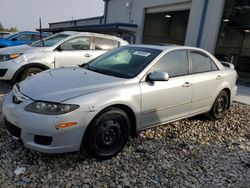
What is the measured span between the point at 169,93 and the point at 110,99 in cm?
115

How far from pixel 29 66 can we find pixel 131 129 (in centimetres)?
367

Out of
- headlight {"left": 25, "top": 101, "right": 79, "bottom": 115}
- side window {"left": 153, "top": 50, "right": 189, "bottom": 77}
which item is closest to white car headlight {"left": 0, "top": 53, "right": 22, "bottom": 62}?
headlight {"left": 25, "top": 101, "right": 79, "bottom": 115}

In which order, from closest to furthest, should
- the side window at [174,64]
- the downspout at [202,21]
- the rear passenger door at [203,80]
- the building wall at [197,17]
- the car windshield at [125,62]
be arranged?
the car windshield at [125,62], the side window at [174,64], the rear passenger door at [203,80], the building wall at [197,17], the downspout at [202,21]

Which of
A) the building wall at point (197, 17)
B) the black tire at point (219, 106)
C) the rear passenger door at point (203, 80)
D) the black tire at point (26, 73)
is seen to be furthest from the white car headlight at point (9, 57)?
the building wall at point (197, 17)

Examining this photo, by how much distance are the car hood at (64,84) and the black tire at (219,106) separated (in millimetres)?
2462

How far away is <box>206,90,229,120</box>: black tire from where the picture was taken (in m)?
5.18

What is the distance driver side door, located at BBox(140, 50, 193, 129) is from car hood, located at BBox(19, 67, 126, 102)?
0.49 m

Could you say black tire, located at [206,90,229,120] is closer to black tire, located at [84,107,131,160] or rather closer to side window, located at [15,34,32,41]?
black tire, located at [84,107,131,160]

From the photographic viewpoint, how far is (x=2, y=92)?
6.28m

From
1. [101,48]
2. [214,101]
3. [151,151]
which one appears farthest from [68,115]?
[101,48]

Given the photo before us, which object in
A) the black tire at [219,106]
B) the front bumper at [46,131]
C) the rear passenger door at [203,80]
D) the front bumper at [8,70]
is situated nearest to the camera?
the front bumper at [46,131]

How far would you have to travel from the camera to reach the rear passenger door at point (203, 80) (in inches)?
178

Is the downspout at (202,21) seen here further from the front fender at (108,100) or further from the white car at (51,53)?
the front fender at (108,100)

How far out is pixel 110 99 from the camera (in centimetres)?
321
